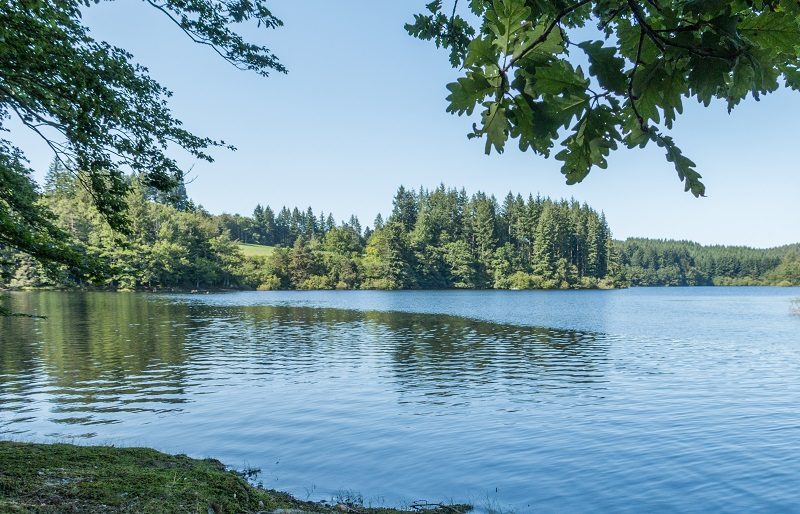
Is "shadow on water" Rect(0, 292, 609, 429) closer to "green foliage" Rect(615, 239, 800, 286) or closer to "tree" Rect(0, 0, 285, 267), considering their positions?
"tree" Rect(0, 0, 285, 267)

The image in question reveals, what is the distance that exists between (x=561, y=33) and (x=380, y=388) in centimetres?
2058

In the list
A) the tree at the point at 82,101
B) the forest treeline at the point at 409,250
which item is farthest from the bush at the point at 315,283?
the tree at the point at 82,101

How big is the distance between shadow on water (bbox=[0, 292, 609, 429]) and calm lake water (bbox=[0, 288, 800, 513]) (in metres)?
0.16

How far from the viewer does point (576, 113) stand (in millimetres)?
1590

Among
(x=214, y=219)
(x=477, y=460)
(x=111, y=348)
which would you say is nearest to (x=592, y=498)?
(x=477, y=460)

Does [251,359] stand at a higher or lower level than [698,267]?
lower

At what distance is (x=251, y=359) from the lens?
28.0 metres

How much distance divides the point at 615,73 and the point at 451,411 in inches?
670

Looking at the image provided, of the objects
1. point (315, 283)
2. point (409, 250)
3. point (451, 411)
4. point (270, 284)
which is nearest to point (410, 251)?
point (409, 250)

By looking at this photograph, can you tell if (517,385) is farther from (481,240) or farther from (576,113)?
(481,240)

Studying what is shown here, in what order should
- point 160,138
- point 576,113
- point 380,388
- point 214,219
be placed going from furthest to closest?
point 214,219 → point 380,388 → point 160,138 → point 576,113

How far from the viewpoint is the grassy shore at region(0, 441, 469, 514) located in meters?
6.34

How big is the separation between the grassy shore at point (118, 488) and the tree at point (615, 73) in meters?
6.59

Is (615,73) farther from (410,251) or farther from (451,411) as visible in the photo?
(410,251)
